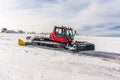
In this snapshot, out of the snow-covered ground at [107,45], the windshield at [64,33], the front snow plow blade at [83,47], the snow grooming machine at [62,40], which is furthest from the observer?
the snow-covered ground at [107,45]

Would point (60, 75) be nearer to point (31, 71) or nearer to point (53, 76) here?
point (53, 76)

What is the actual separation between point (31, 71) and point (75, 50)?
723 centimetres

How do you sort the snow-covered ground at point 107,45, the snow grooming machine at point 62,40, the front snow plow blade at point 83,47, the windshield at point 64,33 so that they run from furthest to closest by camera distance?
the snow-covered ground at point 107,45
the windshield at point 64,33
the snow grooming machine at point 62,40
the front snow plow blade at point 83,47

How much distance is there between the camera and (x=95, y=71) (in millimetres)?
7930

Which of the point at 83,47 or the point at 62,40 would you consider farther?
the point at 62,40

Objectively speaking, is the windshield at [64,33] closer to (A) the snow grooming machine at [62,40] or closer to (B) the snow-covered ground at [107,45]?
(A) the snow grooming machine at [62,40]

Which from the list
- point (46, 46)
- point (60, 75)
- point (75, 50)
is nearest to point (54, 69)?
point (60, 75)

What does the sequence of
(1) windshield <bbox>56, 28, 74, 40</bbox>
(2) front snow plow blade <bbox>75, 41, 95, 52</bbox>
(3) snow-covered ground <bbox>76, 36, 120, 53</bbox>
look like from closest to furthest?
(2) front snow plow blade <bbox>75, 41, 95, 52</bbox>
(1) windshield <bbox>56, 28, 74, 40</bbox>
(3) snow-covered ground <bbox>76, 36, 120, 53</bbox>

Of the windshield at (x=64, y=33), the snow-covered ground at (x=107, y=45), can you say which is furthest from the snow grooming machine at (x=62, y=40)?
the snow-covered ground at (x=107, y=45)

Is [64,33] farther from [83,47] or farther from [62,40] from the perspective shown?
[83,47]

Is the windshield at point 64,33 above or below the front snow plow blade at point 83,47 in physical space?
above

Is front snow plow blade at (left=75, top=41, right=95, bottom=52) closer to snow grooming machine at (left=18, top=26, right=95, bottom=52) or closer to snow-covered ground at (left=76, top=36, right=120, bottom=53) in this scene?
snow grooming machine at (left=18, top=26, right=95, bottom=52)

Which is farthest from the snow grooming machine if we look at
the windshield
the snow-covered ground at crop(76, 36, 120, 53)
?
the snow-covered ground at crop(76, 36, 120, 53)

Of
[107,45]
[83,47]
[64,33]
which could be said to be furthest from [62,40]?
[107,45]
